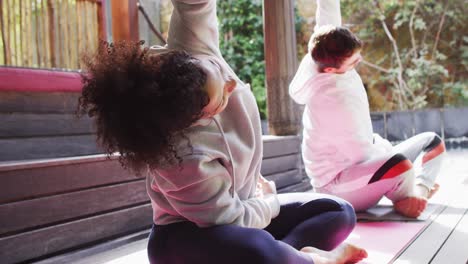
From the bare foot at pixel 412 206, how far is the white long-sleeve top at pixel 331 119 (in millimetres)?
261

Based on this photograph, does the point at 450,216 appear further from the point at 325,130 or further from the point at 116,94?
the point at 116,94

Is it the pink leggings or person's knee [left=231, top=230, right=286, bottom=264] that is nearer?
person's knee [left=231, top=230, right=286, bottom=264]

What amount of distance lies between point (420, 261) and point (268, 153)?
1.98 m

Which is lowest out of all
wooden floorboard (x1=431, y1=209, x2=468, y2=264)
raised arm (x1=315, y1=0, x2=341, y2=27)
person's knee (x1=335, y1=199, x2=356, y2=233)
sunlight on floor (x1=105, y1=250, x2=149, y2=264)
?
sunlight on floor (x1=105, y1=250, x2=149, y2=264)

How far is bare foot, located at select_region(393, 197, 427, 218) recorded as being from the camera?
84.4 inches

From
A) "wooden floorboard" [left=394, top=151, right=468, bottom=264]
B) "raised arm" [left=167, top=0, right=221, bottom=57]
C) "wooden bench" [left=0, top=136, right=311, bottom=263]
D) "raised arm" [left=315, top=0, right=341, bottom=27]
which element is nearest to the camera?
"raised arm" [left=167, top=0, right=221, bottom=57]

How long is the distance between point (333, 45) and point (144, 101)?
1213 millimetres

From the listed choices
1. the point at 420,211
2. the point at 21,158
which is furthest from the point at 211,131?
the point at 21,158

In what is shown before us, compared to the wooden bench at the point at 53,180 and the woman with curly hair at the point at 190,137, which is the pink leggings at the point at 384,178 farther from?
→ the wooden bench at the point at 53,180

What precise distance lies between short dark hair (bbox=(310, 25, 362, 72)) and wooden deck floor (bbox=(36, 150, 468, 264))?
31.7 inches

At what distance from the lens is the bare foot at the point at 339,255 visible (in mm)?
1269

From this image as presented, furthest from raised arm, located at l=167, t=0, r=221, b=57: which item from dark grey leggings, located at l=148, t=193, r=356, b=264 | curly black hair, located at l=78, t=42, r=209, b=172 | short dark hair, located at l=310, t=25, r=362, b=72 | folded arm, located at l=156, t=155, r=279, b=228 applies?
short dark hair, located at l=310, t=25, r=362, b=72

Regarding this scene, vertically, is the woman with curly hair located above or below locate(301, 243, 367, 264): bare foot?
above

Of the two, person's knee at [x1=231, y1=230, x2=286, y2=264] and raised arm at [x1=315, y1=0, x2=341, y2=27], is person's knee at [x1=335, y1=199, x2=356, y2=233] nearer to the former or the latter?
person's knee at [x1=231, y1=230, x2=286, y2=264]
